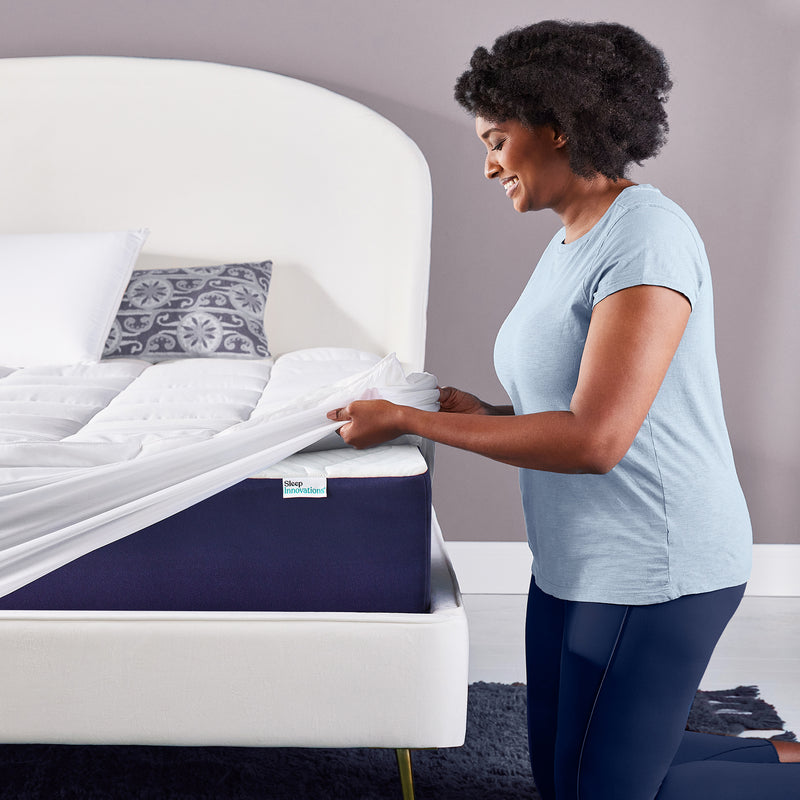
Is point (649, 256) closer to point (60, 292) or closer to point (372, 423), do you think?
point (372, 423)

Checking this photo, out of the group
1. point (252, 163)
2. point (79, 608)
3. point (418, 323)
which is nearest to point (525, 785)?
point (79, 608)

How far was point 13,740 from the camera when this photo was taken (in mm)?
1310

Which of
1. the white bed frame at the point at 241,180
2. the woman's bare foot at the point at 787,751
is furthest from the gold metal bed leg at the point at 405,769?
the white bed frame at the point at 241,180

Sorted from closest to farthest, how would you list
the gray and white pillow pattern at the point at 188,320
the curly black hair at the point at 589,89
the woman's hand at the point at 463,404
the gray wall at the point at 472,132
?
the curly black hair at the point at 589,89
the woman's hand at the point at 463,404
the gray and white pillow pattern at the point at 188,320
the gray wall at the point at 472,132

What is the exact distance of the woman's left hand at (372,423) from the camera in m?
1.21

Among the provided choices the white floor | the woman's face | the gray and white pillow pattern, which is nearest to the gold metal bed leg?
the white floor

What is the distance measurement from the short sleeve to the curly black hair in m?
0.11

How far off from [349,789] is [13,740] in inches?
23.8

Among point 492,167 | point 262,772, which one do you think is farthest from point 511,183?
point 262,772

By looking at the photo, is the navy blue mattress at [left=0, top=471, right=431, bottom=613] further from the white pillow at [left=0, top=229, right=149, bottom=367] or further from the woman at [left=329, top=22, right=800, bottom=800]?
the white pillow at [left=0, top=229, right=149, bottom=367]

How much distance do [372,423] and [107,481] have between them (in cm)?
38

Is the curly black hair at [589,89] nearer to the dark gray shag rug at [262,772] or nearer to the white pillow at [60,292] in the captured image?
the dark gray shag rug at [262,772]

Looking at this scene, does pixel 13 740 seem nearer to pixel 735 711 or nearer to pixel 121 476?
pixel 121 476

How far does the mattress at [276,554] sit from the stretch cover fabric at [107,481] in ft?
0.14
